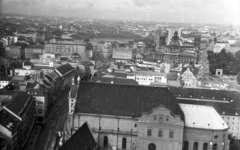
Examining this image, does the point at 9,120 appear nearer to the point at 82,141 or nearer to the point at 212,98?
the point at 82,141

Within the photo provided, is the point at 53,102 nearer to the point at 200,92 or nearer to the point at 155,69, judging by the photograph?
the point at 200,92

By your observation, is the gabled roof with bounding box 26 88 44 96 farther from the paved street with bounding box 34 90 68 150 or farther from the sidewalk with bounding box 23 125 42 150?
the sidewalk with bounding box 23 125 42 150

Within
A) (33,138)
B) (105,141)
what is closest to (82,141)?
(105,141)

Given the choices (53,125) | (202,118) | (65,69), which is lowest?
(53,125)

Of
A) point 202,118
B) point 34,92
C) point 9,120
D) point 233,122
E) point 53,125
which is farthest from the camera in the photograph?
point 34,92

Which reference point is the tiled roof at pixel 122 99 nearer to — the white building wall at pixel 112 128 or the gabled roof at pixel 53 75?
the white building wall at pixel 112 128

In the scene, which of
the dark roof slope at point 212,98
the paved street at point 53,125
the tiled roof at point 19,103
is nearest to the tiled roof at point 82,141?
the paved street at point 53,125
